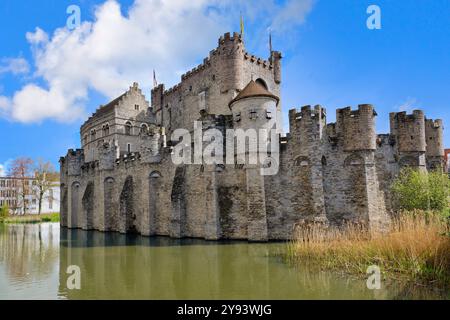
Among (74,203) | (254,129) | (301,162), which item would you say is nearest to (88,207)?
(74,203)

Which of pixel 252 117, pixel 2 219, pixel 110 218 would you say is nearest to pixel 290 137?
pixel 252 117

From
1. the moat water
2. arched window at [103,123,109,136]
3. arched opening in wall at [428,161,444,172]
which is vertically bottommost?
the moat water

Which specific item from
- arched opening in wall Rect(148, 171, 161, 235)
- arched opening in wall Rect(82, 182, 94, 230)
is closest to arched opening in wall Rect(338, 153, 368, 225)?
arched opening in wall Rect(148, 171, 161, 235)

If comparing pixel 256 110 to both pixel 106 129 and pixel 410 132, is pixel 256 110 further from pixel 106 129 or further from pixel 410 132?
pixel 106 129

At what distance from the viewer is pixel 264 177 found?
59.6 ft

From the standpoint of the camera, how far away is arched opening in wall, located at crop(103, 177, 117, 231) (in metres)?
27.0

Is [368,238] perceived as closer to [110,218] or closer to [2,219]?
[110,218]

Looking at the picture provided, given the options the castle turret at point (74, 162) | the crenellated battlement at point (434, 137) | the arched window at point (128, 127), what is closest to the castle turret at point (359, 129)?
the crenellated battlement at point (434, 137)

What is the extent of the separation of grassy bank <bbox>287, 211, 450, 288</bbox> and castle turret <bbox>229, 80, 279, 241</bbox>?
5.03 m

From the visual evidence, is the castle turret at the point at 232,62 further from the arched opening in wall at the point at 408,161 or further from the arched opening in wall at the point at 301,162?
the arched opening in wall at the point at 408,161

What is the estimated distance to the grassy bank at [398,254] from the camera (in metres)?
8.84

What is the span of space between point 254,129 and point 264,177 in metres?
2.78

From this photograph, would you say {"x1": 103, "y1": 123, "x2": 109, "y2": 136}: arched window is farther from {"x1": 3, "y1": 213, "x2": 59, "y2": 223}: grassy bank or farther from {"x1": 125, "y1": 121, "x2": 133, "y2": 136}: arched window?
{"x1": 3, "y1": 213, "x2": 59, "y2": 223}: grassy bank

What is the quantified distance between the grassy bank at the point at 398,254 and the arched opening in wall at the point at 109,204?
19.0 meters
